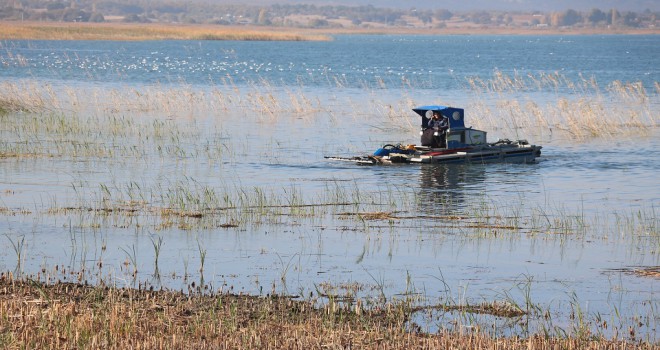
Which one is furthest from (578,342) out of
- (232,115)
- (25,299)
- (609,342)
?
(232,115)

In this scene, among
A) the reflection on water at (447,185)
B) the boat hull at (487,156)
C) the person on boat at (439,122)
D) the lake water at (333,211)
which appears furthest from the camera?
the person on boat at (439,122)

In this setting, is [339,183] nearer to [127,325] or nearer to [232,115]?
[127,325]

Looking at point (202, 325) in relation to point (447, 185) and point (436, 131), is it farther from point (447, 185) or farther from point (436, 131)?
point (436, 131)

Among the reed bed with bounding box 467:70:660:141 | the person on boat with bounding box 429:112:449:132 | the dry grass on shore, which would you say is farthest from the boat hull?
the dry grass on shore

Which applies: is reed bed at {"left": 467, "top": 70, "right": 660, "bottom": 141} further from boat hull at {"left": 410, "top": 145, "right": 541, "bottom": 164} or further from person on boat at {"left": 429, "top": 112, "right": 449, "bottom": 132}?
person on boat at {"left": 429, "top": 112, "right": 449, "bottom": 132}

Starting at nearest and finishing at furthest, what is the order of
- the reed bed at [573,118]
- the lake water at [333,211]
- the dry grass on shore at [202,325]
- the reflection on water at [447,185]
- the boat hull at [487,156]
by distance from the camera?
the dry grass on shore at [202,325] → the lake water at [333,211] → the reflection on water at [447,185] → the boat hull at [487,156] → the reed bed at [573,118]

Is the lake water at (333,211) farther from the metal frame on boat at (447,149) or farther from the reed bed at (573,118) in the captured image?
the metal frame on boat at (447,149)

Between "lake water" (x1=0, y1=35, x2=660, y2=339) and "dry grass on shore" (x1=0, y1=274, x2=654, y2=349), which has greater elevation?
"dry grass on shore" (x1=0, y1=274, x2=654, y2=349)

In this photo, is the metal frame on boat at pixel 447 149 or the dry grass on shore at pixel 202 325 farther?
the metal frame on boat at pixel 447 149

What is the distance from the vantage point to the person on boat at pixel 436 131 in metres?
30.3

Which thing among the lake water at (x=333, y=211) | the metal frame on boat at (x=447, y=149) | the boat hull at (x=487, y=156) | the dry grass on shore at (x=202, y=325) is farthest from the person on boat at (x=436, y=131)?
the dry grass on shore at (x=202, y=325)

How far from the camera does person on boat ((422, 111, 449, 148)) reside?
99.3ft

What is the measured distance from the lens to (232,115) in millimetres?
45438

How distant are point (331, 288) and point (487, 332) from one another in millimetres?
2906
